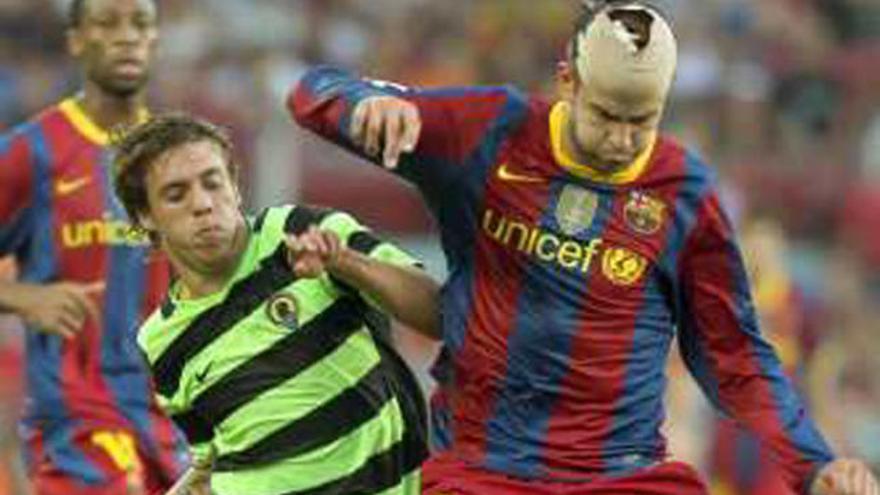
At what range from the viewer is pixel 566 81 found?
7383mm

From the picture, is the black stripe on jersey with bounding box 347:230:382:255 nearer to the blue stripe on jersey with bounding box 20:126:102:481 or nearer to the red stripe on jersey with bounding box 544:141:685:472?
the red stripe on jersey with bounding box 544:141:685:472

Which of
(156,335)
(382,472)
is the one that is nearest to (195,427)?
(156,335)

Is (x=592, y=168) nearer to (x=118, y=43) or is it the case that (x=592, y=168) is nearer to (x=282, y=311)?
(x=282, y=311)

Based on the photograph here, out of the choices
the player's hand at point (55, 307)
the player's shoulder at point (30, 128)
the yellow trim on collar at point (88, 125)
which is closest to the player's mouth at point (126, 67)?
the yellow trim on collar at point (88, 125)

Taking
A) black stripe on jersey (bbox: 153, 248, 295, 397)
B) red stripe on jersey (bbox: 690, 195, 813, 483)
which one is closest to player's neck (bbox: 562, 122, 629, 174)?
red stripe on jersey (bbox: 690, 195, 813, 483)

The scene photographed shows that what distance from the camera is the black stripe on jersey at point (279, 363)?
748 cm

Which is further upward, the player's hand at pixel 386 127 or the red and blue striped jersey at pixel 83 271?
the player's hand at pixel 386 127

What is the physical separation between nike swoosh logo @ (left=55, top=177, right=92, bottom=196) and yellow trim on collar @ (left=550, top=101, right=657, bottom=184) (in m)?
2.41

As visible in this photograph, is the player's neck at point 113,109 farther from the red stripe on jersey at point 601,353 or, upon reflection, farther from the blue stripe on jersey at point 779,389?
the blue stripe on jersey at point 779,389

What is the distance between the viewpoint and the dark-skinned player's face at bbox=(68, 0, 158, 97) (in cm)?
→ 938

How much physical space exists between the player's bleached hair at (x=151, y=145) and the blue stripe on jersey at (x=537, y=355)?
82 cm

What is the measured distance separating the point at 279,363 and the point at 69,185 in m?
2.08

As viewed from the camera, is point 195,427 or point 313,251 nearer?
point 313,251

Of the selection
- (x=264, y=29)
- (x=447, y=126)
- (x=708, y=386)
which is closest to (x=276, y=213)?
(x=447, y=126)
